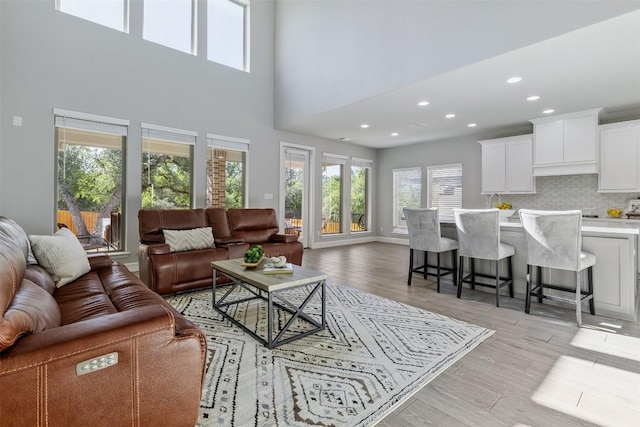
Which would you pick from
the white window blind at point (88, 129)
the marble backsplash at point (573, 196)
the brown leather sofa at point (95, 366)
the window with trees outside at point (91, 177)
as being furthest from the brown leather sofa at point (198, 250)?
the marble backsplash at point (573, 196)

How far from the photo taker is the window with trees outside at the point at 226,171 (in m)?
5.71

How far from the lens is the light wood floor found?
1579 millimetres

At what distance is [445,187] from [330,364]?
6265 millimetres

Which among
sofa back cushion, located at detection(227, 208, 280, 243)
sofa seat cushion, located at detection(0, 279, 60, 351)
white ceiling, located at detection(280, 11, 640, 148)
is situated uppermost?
white ceiling, located at detection(280, 11, 640, 148)

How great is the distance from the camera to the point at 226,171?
19.6 feet

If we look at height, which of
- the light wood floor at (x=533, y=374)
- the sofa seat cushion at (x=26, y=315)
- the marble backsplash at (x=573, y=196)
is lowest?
the light wood floor at (x=533, y=374)

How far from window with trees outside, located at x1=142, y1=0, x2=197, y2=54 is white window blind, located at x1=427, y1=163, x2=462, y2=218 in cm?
573

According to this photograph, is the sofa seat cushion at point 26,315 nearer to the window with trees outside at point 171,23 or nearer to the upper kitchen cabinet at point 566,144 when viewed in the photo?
the window with trees outside at point 171,23

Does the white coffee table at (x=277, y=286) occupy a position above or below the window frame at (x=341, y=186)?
below

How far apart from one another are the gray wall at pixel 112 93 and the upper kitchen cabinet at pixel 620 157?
5.67 m

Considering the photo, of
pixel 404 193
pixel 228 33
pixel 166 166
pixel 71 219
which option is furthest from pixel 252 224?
pixel 404 193

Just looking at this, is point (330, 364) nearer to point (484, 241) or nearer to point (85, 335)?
point (85, 335)

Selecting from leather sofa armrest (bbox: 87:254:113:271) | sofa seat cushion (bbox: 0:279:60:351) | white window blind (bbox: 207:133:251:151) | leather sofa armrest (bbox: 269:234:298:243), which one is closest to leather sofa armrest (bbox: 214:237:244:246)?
leather sofa armrest (bbox: 269:234:298:243)

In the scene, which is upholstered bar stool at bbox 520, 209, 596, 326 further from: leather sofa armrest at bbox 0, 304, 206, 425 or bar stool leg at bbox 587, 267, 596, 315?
leather sofa armrest at bbox 0, 304, 206, 425
